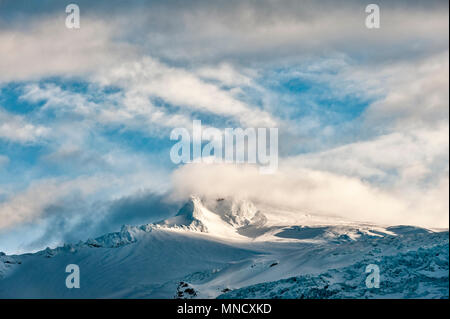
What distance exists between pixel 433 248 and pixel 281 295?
57069 mm

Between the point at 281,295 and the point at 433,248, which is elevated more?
the point at 433,248

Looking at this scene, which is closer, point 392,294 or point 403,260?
point 392,294
